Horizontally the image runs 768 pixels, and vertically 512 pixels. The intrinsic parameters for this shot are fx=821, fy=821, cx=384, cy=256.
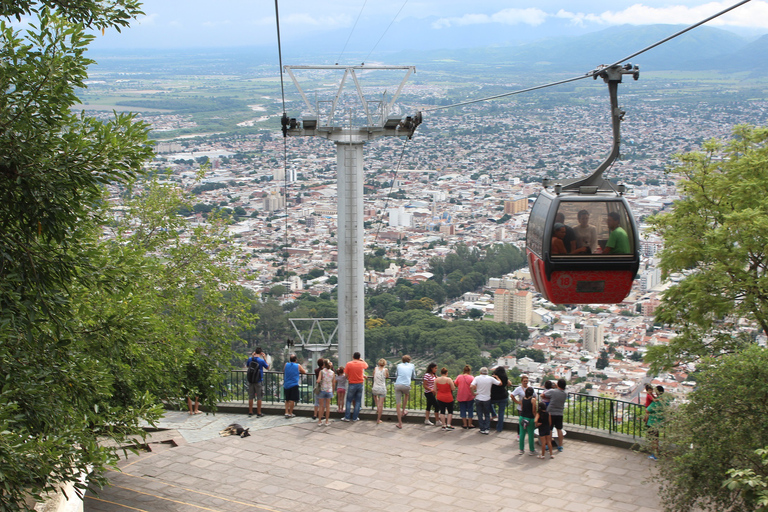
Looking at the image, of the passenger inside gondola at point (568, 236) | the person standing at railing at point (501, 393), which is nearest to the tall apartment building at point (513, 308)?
the person standing at railing at point (501, 393)

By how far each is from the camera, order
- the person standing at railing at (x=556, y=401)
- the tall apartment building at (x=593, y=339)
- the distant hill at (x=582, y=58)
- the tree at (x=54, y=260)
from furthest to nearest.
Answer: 1. the distant hill at (x=582, y=58)
2. the tall apartment building at (x=593, y=339)
3. the person standing at railing at (x=556, y=401)
4. the tree at (x=54, y=260)

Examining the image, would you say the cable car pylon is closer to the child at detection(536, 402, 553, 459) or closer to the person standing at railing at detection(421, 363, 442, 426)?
the person standing at railing at detection(421, 363, 442, 426)

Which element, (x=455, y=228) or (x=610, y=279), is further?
(x=455, y=228)

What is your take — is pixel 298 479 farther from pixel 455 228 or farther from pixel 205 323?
pixel 455 228

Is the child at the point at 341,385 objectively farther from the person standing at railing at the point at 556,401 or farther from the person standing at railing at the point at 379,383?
the person standing at railing at the point at 556,401

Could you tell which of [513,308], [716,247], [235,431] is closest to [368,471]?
[235,431]

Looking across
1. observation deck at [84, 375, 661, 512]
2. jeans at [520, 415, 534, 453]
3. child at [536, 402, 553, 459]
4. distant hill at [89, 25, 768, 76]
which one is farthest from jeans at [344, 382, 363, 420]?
distant hill at [89, 25, 768, 76]

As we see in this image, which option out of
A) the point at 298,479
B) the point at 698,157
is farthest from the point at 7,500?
the point at 698,157
